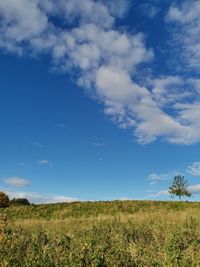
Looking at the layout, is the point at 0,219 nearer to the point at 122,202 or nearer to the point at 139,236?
the point at 139,236

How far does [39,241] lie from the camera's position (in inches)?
553

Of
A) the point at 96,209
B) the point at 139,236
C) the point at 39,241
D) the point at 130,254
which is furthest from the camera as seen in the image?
the point at 96,209

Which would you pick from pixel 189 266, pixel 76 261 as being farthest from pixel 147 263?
pixel 76 261

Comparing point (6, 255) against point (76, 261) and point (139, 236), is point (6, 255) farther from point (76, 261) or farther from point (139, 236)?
point (139, 236)

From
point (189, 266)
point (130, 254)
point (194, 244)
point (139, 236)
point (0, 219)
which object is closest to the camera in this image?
point (0, 219)

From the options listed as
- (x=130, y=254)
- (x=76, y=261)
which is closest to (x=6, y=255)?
(x=76, y=261)

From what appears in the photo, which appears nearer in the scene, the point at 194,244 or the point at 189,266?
the point at 189,266

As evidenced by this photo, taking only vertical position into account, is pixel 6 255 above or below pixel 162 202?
below

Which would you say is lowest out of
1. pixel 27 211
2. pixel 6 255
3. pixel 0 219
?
pixel 6 255

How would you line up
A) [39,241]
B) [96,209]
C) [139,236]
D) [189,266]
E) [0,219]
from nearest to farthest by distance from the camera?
[0,219], [189,266], [39,241], [139,236], [96,209]

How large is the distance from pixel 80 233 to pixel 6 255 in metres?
8.61

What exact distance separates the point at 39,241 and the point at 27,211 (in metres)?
34.7

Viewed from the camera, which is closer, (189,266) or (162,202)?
(189,266)

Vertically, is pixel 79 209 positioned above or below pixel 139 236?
above
